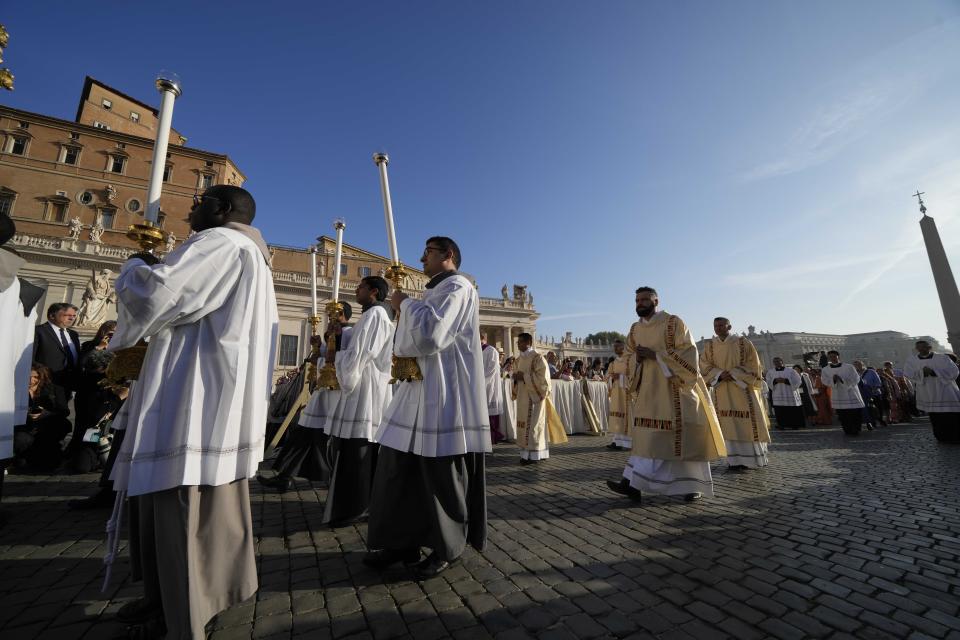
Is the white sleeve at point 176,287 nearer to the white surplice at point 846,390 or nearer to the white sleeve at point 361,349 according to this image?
the white sleeve at point 361,349

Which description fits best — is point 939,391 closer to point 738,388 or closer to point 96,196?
point 738,388

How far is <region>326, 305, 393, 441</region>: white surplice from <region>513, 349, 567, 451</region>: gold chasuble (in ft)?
11.6

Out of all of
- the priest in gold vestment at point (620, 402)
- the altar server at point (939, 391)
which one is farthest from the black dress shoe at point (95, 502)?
the altar server at point (939, 391)

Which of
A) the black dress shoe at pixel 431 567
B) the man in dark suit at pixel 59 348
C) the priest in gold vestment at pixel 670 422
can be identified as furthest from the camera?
the man in dark suit at pixel 59 348

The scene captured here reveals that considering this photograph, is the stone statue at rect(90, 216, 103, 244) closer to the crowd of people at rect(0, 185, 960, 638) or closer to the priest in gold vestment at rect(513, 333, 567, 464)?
the crowd of people at rect(0, 185, 960, 638)

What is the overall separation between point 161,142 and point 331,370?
2.78m

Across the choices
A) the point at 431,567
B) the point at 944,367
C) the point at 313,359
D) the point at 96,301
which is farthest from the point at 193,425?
the point at 96,301

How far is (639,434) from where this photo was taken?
466cm

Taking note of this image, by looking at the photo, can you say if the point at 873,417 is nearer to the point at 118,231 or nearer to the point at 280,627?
the point at 280,627

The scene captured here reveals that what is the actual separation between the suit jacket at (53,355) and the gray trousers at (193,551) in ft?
17.2

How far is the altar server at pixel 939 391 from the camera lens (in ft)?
28.4

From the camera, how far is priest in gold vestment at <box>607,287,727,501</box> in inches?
174

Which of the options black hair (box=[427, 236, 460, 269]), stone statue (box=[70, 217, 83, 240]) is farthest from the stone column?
stone statue (box=[70, 217, 83, 240])

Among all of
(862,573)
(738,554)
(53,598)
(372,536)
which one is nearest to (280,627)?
(372,536)
